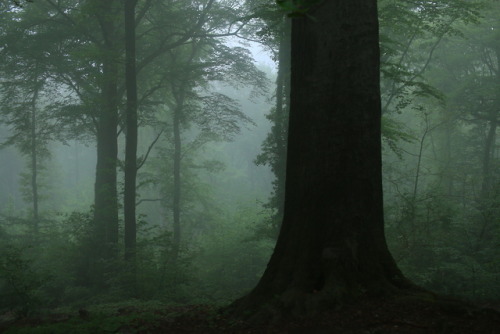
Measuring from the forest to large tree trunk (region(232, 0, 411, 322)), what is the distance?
0.6 inches

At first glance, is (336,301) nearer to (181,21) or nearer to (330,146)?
(330,146)

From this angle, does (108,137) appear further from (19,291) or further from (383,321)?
(383,321)

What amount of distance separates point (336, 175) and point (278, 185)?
9497 mm

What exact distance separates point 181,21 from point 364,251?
14.4 m

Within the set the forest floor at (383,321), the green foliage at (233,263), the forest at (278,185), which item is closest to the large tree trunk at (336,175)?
the forest at (278,185)

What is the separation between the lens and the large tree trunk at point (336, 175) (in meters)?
4.25

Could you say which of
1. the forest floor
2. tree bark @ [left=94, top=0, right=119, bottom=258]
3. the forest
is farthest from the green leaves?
tree bark @ [left=94, top=0, right=119, bottom=258]

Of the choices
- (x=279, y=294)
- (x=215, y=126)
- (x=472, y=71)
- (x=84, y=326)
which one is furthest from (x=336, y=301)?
(x=472, y=71)

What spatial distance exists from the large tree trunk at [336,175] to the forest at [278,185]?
0.01 m

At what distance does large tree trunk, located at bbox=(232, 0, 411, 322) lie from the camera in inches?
167

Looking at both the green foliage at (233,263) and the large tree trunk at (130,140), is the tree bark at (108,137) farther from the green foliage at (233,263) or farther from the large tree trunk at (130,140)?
the green foliage at (233,263)

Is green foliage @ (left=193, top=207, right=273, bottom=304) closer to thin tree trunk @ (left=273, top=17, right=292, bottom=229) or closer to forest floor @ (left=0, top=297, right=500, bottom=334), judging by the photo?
thin tree trunk @ (left=273, top=17, right=292, bottom=229)

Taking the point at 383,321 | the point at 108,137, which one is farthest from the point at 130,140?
the point at 383,321

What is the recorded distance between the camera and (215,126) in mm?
20922
